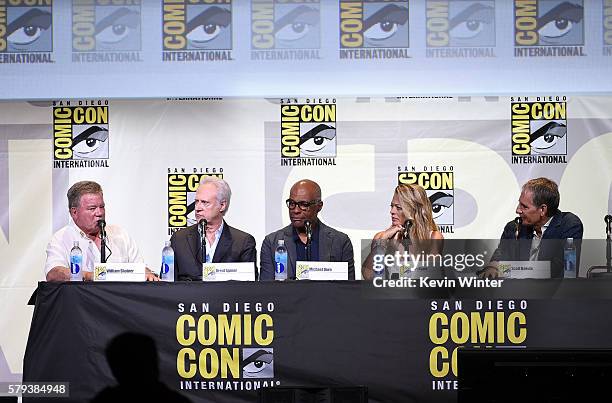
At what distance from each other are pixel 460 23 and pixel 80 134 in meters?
2.53

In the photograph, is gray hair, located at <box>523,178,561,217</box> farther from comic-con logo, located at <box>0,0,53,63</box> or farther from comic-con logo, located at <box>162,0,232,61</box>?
comic-con logo, located at <box>0,0,53,63</box>

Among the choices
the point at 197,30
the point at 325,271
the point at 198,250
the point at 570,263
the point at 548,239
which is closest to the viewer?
the point at 325,271

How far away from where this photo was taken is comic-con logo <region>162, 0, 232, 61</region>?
590 cm

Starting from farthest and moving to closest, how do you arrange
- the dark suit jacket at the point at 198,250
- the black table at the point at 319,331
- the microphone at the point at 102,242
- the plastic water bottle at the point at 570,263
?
the dark suit jacket at the point at 198,250, the microphone at the point at 102,242, the plastic water bottle at the point at 570,263, the black table at the point at 319,331

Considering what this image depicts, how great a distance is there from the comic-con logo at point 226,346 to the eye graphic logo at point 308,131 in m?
1.64

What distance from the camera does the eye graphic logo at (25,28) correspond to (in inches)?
234

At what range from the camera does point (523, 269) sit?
470 cm

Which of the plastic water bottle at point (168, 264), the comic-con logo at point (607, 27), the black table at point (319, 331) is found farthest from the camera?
the comic-con logo at point (607, 27)

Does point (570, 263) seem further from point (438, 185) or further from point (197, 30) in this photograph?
point (197, 30)

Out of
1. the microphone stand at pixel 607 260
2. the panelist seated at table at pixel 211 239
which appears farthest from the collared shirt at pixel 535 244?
the panelist seated at table at pixel 211 239

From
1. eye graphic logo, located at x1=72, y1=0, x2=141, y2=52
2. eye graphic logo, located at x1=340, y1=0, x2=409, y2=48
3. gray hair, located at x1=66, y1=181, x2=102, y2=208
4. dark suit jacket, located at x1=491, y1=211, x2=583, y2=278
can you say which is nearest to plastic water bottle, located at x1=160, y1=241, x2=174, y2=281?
gray hair, located at x1=66, y1=181, x2=102, y2=208

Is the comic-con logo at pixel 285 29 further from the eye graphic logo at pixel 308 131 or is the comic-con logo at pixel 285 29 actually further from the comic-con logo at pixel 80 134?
the comic-con logo at pixel 80 134

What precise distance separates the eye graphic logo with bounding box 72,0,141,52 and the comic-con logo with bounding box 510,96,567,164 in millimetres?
2464

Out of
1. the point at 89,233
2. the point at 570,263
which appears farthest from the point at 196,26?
the point at 570,263
